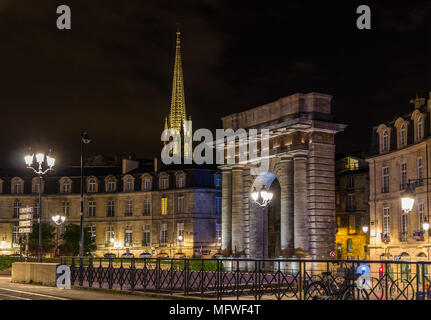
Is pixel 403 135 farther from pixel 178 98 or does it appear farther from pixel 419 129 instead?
pixel 178 98

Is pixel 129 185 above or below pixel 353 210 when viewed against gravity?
above

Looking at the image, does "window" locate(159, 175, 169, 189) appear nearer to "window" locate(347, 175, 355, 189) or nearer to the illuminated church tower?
"window" locate(347, 175, 355, 189)

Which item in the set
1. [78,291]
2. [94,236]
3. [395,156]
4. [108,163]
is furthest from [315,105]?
[108,163]

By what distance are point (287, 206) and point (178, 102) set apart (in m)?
90.2

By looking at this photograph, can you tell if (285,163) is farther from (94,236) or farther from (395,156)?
(94,236)

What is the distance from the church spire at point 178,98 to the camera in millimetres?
129625

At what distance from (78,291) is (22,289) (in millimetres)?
2459

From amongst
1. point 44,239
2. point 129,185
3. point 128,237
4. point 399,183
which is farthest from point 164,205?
point 399,183

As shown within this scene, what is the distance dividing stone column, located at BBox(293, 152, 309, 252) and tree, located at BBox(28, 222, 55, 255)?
37.9 m

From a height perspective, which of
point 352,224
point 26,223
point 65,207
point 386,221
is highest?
point 65,207

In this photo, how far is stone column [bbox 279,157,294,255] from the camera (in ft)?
140

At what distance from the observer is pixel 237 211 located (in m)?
48.2

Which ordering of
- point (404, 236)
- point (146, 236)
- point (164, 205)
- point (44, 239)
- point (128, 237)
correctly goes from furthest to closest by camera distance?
point (128, 237) → point (146, 236) → point (164, 205) → point (44, 239) → point (404, 236)

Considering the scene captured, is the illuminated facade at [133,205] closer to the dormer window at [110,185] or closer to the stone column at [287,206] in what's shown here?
the dormer window at [110,185]
